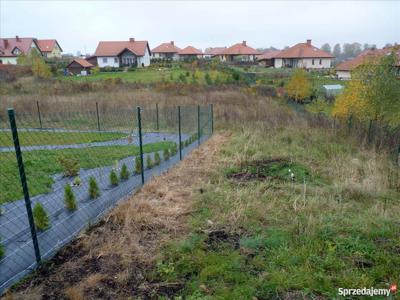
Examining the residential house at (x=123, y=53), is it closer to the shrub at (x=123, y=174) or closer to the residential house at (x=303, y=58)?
the residential house at (x=303, y=58)

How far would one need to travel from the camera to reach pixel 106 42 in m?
52.3

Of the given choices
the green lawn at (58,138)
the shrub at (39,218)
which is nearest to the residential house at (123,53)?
the green lawn at (58,138)

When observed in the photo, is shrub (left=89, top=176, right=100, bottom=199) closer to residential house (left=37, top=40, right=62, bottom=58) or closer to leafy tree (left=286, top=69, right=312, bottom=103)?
leafy tree (left=286, top=69, right=312, bottom=103)

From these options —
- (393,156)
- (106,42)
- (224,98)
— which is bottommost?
(393,156)

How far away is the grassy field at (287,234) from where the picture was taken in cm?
322

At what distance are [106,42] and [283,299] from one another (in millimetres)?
56126

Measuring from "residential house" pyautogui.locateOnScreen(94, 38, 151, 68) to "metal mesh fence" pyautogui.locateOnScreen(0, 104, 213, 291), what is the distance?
3948cm

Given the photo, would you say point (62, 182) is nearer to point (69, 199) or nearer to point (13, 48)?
point (69, 199)

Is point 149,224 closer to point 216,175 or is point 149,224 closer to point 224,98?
point 216,175

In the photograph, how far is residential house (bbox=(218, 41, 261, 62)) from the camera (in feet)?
209

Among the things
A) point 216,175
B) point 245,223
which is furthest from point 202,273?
point 216,175

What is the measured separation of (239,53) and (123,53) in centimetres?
2536

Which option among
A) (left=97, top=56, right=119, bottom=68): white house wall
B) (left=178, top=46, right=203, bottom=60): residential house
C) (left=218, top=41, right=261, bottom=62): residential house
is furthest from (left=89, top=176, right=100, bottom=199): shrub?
(left=178, top=46, right=203, bottom=60): residential house

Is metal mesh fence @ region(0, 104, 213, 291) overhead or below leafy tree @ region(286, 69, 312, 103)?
below
